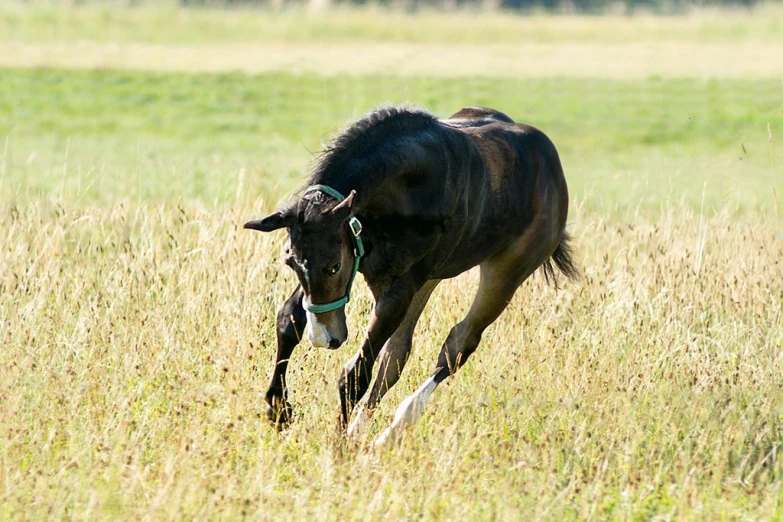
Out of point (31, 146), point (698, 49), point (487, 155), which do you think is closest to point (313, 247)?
point (487, 155)

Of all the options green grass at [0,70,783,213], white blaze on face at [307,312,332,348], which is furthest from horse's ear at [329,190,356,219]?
green grass at [0,70,783,213]

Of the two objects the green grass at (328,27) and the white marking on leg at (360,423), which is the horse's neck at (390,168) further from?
the green grass at (328,27)

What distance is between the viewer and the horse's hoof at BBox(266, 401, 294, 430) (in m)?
6.10

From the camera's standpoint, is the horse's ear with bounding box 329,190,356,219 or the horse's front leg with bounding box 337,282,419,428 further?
the horse's front leg with bounding box 337,282,419,428

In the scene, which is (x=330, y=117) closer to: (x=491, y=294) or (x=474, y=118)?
(x=474, y=118)

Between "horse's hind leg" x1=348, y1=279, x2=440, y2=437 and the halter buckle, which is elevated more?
the halter buckle

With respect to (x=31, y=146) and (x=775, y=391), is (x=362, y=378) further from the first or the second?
(x=31, y=146)

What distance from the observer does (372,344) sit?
242 inches

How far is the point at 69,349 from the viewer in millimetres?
6727

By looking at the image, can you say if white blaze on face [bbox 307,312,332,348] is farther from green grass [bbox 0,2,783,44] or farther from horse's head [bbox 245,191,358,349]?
Answer: green grass [bbox 0,2,783,44]

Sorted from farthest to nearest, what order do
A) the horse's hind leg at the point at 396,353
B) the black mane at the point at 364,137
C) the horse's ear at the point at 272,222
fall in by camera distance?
the horse's hind leg at the point at 396,353 < the black mane at the point at 364,137 < the horse's ear at the point at 272,222

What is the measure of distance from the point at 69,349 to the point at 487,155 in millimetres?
2760

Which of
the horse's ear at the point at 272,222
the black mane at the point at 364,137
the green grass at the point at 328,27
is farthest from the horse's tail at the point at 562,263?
the green grass at the point at 328,27

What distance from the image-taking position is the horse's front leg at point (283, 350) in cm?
611
